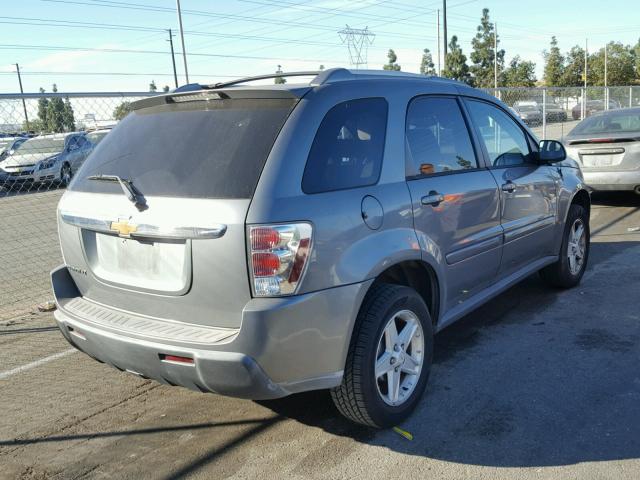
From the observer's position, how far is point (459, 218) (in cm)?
394

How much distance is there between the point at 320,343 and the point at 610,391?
1986 mm

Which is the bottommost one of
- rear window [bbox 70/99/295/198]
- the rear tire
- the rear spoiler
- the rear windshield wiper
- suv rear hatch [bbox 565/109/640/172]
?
the rear tire

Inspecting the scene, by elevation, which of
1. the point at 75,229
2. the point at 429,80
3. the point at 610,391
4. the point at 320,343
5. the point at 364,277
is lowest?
the point at 610,391

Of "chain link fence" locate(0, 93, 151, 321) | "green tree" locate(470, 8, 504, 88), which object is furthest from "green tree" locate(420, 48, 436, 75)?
"chain link fence" locate(0, 93, 151, 321)

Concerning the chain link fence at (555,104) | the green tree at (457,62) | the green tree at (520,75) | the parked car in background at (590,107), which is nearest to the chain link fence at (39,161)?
the chain link fence at (555,104)

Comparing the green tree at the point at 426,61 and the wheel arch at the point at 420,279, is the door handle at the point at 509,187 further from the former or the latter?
the green tree at the point at 426,61

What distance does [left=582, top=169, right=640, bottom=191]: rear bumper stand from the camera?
9.22 metres

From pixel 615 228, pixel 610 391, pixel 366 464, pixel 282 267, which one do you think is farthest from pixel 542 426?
pixel 615 228

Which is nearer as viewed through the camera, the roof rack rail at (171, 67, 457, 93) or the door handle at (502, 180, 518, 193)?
the roof rack rail at (171, 67, 457, 93)

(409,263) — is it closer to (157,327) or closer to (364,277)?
(364,277)

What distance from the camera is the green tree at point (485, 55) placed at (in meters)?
68.2

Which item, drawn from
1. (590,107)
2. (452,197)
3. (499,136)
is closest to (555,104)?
(590,107)

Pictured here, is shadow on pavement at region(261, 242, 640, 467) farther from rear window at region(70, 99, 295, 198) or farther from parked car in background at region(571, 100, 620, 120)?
parked car in background at region(571, 100, 620, 120)

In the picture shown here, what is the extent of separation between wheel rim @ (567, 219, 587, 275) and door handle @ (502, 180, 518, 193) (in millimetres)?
1394
